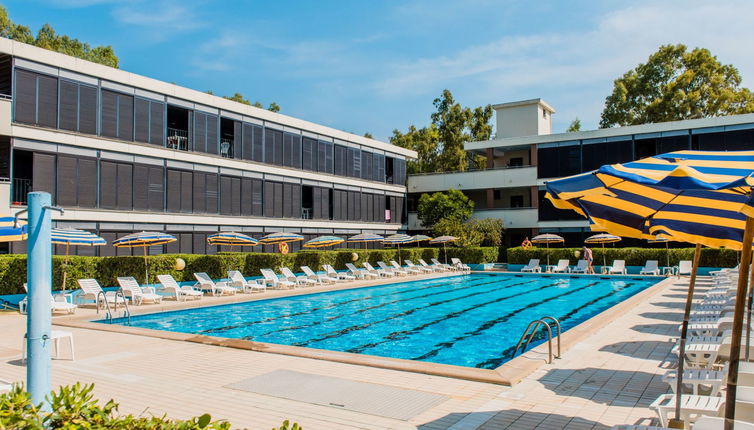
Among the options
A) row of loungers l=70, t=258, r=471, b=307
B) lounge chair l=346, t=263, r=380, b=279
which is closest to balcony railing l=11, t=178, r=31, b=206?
row of loungers l=70, t=258, r=471, b=307

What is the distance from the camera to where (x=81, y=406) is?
395 centimetres

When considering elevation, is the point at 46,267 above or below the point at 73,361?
above

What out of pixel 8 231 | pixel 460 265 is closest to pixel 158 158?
pixel 8 231

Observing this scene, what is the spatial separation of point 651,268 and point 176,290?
2281cm

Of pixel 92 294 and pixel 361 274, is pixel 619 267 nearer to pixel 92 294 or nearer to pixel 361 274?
pixel 361 274

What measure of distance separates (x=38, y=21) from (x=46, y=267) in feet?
181

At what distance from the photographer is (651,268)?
28578mm

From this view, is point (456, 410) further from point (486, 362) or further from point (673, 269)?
point (673, 269)

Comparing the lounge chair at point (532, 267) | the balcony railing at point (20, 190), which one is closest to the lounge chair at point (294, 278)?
the balcony railing at point (20, 190)

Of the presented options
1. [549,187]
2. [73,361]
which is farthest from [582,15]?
[73,361]

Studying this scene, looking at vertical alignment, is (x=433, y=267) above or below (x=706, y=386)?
below

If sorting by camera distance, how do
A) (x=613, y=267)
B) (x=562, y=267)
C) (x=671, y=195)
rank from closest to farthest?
1. (x=671, y=195)
2. (x=613, y=267)
3. (x=562, y=267)

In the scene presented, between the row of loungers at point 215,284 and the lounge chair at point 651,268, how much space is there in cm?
1086

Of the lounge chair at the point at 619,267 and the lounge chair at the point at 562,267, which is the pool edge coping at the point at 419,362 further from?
the lounge chair at the point at 562,267
